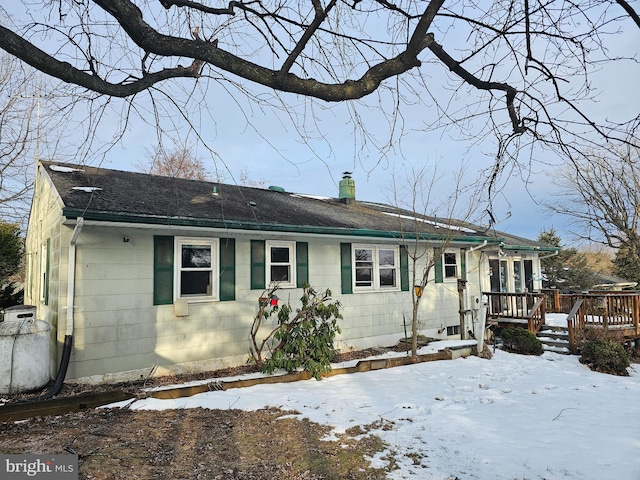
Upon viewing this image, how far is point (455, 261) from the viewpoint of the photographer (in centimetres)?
1188

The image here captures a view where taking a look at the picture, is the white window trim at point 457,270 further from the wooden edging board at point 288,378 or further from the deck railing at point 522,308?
the wooden edging board at point 288,378

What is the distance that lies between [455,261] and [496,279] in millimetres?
4230

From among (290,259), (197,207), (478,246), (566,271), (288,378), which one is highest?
(197,207)

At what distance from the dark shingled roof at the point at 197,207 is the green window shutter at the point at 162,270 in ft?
2.07

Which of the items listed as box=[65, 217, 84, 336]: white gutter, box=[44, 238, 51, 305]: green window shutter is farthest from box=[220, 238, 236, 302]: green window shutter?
box=[44, 238, 51, 305]: green window shutter

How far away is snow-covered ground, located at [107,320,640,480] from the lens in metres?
3.93

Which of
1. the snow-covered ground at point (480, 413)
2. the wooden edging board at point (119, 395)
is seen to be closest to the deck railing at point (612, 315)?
the snow-covered ground at point (480, 413)

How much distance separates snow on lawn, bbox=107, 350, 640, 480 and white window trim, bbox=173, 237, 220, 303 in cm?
200

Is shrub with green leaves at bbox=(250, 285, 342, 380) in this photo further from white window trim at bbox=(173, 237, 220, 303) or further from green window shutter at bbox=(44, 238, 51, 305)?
green window shutter at bbox=(44, 238, 51, 305)

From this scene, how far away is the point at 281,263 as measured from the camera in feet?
28.5

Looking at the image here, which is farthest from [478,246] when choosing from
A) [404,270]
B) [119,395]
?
[119,395]

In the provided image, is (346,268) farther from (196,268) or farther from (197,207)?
(197,207)

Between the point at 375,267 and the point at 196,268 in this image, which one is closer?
the point at 196,268

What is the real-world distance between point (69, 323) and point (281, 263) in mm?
4076
